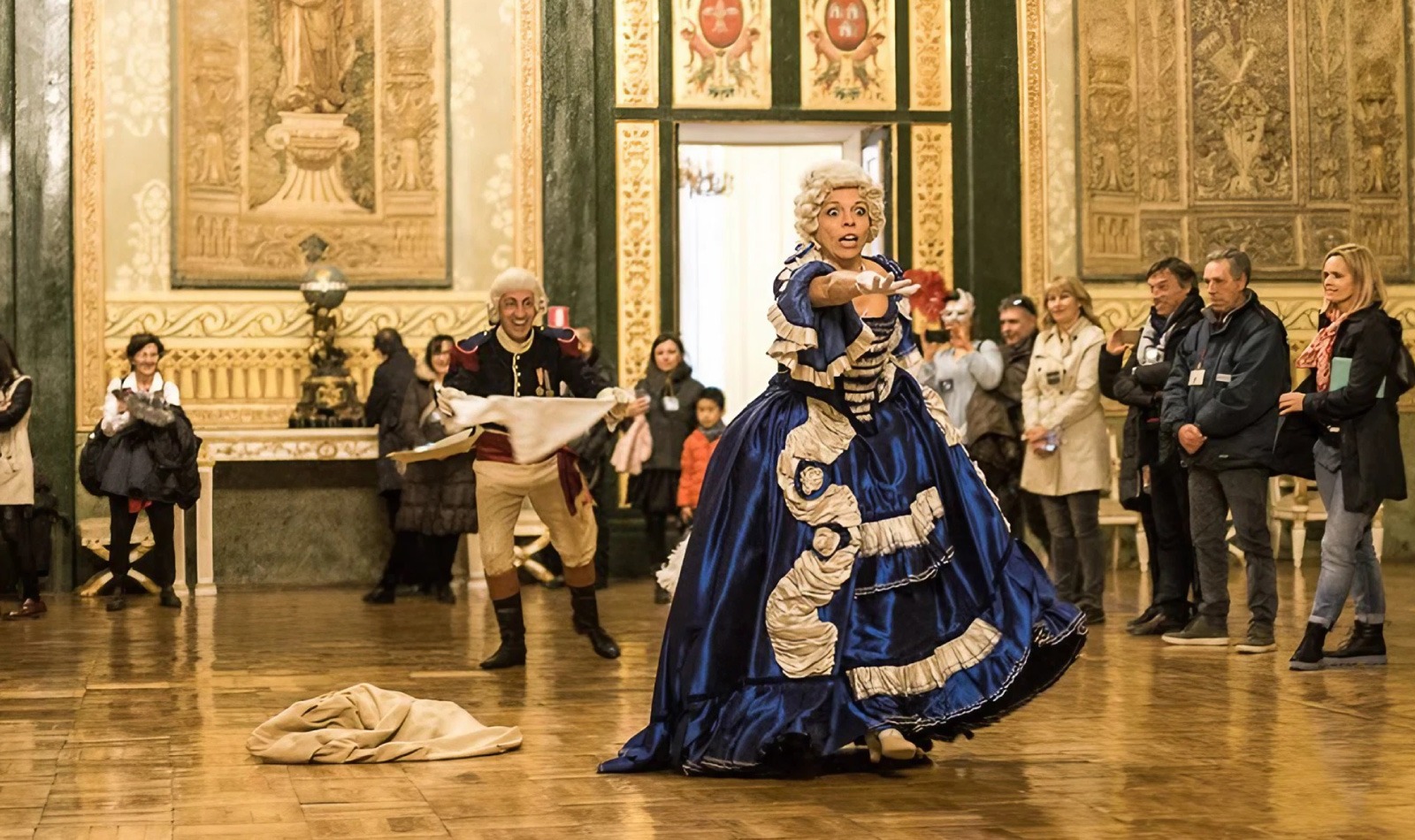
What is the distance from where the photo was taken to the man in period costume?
6.86 m

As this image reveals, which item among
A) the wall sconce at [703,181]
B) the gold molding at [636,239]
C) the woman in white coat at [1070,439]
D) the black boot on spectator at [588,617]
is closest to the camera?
the black boot on spectator at [588,617]

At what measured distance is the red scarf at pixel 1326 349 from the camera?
6.56 metres

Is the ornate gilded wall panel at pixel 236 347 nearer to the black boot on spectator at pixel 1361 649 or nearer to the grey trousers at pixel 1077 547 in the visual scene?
the grey trousers at pixel 1077 547

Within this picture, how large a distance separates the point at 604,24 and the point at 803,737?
25.0 ft

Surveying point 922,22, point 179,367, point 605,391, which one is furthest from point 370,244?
point 605,391

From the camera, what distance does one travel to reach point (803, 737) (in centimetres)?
441

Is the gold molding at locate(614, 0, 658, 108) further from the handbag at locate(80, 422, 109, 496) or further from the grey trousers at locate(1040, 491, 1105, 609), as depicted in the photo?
the grey trousers at locate(1040, 491, 1105, 609)

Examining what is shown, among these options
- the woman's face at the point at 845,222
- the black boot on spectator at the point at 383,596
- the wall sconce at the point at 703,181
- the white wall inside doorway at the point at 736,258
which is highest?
the wall sconce at the point at 703,181

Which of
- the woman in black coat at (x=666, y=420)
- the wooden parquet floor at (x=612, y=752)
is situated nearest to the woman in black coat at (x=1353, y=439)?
the wooden parquet floor at (x=612, y=752)

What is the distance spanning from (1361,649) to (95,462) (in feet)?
20.1

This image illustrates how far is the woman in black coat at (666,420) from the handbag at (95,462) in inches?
108

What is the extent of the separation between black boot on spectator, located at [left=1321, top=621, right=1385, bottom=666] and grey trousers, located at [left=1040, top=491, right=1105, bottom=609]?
5.03ft

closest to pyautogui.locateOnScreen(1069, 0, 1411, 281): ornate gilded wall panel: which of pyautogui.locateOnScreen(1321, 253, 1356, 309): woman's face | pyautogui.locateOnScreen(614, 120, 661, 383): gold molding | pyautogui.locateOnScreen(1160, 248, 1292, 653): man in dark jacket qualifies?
pyautogui.locateOnScreen(614, 120, 661, 383): gold molding

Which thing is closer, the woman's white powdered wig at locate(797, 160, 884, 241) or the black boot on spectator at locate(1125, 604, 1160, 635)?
the woman's white powdered wig at locate(797, 160, 884, 241)
